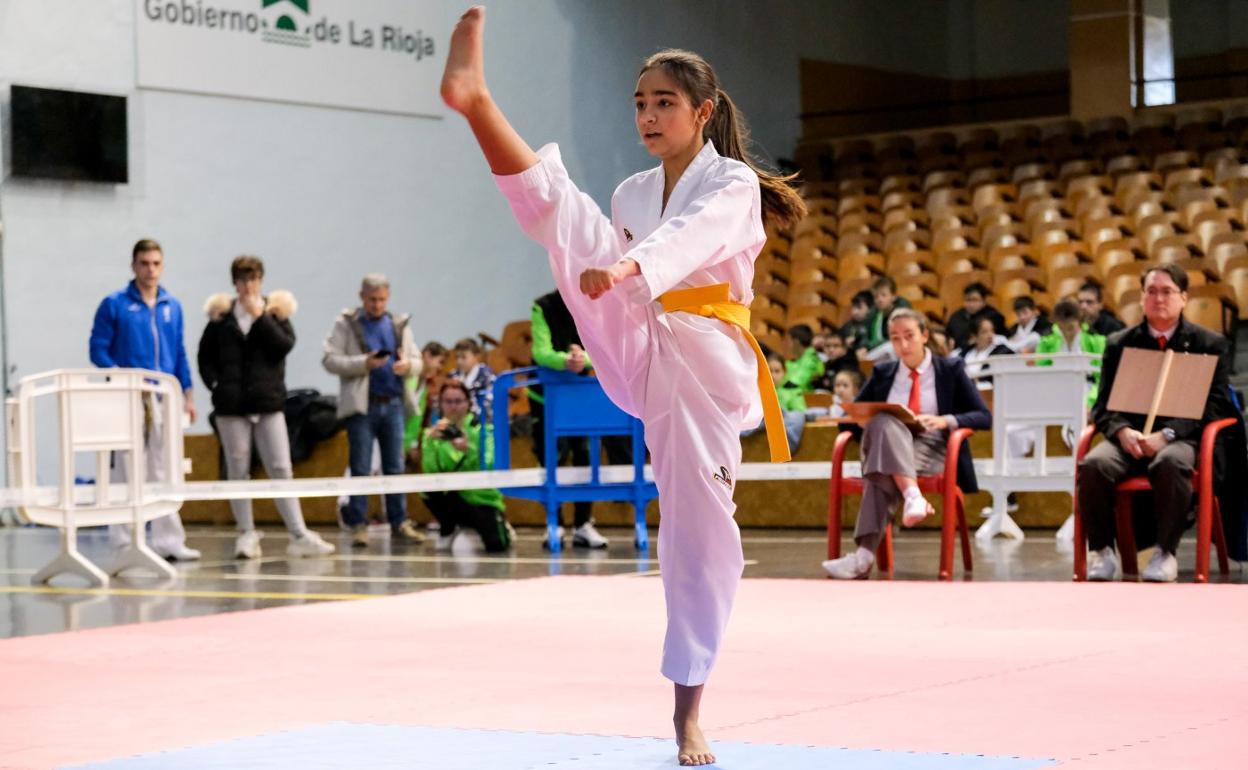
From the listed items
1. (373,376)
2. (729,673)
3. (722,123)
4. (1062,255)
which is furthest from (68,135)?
(722,123)

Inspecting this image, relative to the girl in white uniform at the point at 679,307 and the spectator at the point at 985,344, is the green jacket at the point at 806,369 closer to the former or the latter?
the spectator at the point at 985,344

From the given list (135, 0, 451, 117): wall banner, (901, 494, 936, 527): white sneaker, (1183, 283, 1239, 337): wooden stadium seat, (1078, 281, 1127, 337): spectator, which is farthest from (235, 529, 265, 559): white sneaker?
(1183, 283, 1239, 337): wooden stadium seat

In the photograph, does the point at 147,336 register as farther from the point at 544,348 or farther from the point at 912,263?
the point at 912,263

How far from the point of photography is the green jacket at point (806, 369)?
10.6 meters

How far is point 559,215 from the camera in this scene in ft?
9.64

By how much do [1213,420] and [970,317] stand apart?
15.6 ft

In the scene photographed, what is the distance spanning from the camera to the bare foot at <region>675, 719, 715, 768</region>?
115 inches

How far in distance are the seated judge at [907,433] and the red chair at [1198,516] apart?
0.54m

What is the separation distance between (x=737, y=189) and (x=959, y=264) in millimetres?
10071

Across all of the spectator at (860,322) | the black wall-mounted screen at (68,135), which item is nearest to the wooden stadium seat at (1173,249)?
the spectator at (860,322)

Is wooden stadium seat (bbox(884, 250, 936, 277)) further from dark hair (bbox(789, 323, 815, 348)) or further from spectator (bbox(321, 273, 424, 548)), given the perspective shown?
spectator (bbox(321, 273, 424, 548))

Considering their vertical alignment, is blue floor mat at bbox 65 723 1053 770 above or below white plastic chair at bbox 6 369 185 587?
below

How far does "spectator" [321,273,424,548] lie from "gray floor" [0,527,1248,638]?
452 millimetres

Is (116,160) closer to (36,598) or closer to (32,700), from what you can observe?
(36,598)
